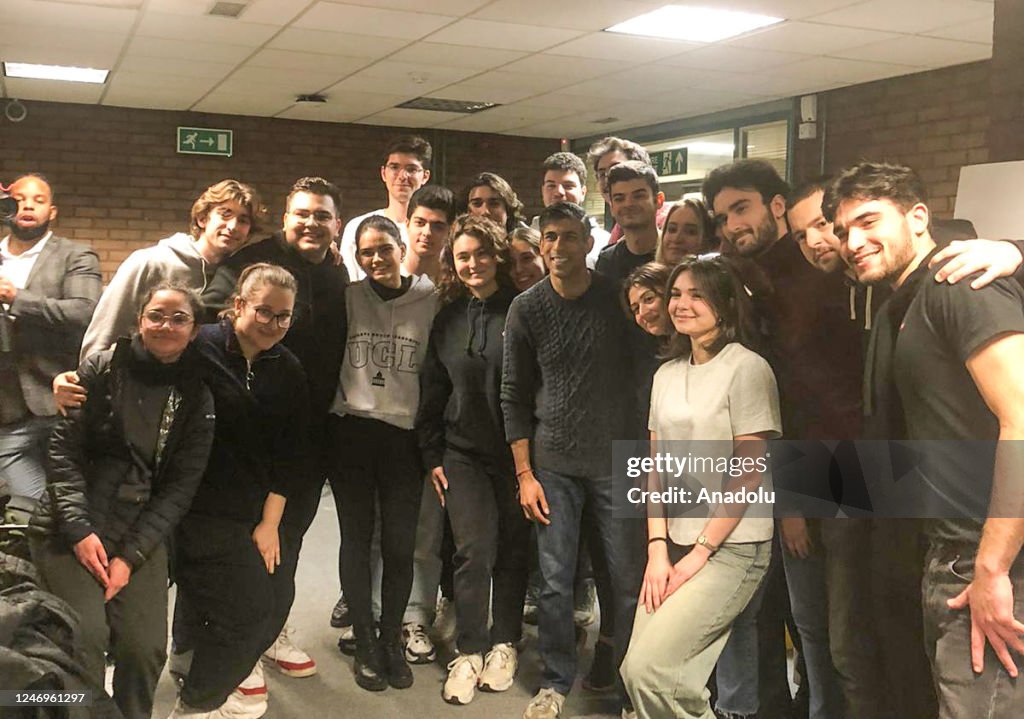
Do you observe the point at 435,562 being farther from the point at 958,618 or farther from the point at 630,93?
the point at 630,93

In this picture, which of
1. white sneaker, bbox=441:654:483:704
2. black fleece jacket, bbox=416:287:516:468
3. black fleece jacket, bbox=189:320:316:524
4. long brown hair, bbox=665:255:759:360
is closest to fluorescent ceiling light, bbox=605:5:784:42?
black fleece jacket, bbox=416:287:516:468

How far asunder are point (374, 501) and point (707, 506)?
0.92 metres

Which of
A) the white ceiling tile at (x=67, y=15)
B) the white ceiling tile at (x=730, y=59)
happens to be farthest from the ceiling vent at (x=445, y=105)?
the white ceiling tile at (x=67, y=15)

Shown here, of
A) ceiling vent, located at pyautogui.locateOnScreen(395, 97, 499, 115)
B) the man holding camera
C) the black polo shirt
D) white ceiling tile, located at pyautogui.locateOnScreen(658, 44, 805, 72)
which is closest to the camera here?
the black polo shirt

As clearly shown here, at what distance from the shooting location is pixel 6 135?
2.93m

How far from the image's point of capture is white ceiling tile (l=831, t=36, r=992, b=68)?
2.96 m

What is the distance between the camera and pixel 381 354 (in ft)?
7.65

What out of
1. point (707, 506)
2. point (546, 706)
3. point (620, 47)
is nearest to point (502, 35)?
point (620, 47)

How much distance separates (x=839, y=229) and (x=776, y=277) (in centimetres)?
30

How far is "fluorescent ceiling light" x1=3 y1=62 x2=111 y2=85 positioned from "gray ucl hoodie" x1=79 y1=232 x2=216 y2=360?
1694 mm

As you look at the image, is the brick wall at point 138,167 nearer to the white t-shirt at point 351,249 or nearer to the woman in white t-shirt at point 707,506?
the white t-shirt at point 351,249

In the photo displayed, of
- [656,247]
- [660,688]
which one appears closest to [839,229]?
[656,247]

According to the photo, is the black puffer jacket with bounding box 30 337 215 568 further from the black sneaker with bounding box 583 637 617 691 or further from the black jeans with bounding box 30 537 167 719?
the black sneaker with bounding box 583 637 617 691

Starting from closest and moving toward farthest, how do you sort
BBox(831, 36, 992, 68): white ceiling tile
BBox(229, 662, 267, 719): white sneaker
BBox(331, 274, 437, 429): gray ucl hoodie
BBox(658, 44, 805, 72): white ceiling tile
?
1. BBox(229, 662, 267, 719): white sneaker
2. BBox(331, 274, 437, 429): gray ucl hoodie
3. BBox(831, 36, 992, 68): white ceiling tile
4. BBox(658, 44, 805, 72): white ceiling tile
